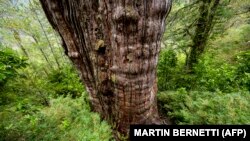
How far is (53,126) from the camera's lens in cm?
372

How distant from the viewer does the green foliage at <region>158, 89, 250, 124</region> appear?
370cm

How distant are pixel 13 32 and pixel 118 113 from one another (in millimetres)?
11358

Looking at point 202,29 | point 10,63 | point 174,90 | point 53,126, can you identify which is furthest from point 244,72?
point 10,63

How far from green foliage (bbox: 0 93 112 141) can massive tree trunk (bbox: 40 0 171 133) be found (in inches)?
13.2

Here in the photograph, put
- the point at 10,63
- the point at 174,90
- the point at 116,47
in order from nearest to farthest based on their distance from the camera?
the point at 116,47
the point at 10,63
the point at 174,90

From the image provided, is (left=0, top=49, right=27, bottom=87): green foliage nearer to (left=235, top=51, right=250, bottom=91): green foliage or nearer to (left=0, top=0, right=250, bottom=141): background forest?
(left=0, top=0, right=250, bottom=141): background forest

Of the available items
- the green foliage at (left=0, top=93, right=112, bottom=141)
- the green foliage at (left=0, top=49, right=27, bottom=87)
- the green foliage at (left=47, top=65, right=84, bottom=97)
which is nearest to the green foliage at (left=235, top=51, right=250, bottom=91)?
the green foliage at (left=0, top=93, right=112, bottom=141)

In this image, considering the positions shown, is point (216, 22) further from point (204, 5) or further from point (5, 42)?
point (5, 42)

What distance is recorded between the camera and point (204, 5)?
6.41 m

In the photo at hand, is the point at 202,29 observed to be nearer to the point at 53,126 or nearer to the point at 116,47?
the point at 116,47

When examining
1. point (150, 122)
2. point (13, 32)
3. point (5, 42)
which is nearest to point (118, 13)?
point (150, 122)

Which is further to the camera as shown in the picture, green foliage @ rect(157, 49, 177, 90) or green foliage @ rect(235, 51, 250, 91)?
green foliage @ rect(157, 49, 177, 90)

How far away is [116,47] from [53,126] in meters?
1.81

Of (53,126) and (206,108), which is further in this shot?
(206,108)
